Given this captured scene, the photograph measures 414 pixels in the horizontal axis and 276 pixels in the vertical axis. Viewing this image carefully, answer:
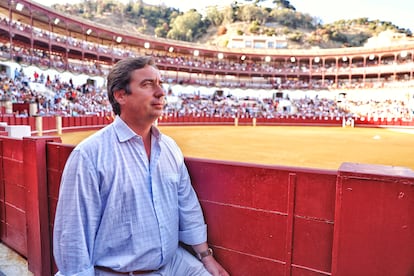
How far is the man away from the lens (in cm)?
161

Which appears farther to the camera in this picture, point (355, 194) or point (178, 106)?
point (178, 106)

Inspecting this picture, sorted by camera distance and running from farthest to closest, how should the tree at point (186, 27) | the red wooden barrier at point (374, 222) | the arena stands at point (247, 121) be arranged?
the tree at point (186, 27) → the arena stands at point (247, 121) → the red wooden barrier at point (374, 222)

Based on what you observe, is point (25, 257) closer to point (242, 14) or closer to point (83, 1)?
point (242, 14)

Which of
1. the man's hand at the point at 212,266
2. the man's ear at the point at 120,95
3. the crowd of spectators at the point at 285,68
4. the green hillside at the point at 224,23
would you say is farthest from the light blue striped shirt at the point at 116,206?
the green hillside at the point at 224,23

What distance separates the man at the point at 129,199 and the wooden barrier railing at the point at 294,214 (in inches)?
7.5

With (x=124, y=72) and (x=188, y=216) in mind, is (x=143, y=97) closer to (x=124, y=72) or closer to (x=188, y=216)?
(x=124, y=72)

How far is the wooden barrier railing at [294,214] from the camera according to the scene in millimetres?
1447

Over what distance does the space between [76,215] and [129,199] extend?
274 mm

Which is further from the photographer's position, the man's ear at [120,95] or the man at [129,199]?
the man's ear at [120,95]

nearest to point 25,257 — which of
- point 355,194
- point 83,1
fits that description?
point 355,194

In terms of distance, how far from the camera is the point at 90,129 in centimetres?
2116

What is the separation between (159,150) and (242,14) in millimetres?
100042

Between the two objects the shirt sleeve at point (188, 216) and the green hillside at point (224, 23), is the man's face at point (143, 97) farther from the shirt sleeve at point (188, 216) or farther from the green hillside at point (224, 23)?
the green hillside at point (224, 23)

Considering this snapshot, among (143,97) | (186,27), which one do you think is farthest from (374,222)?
(186,27)
